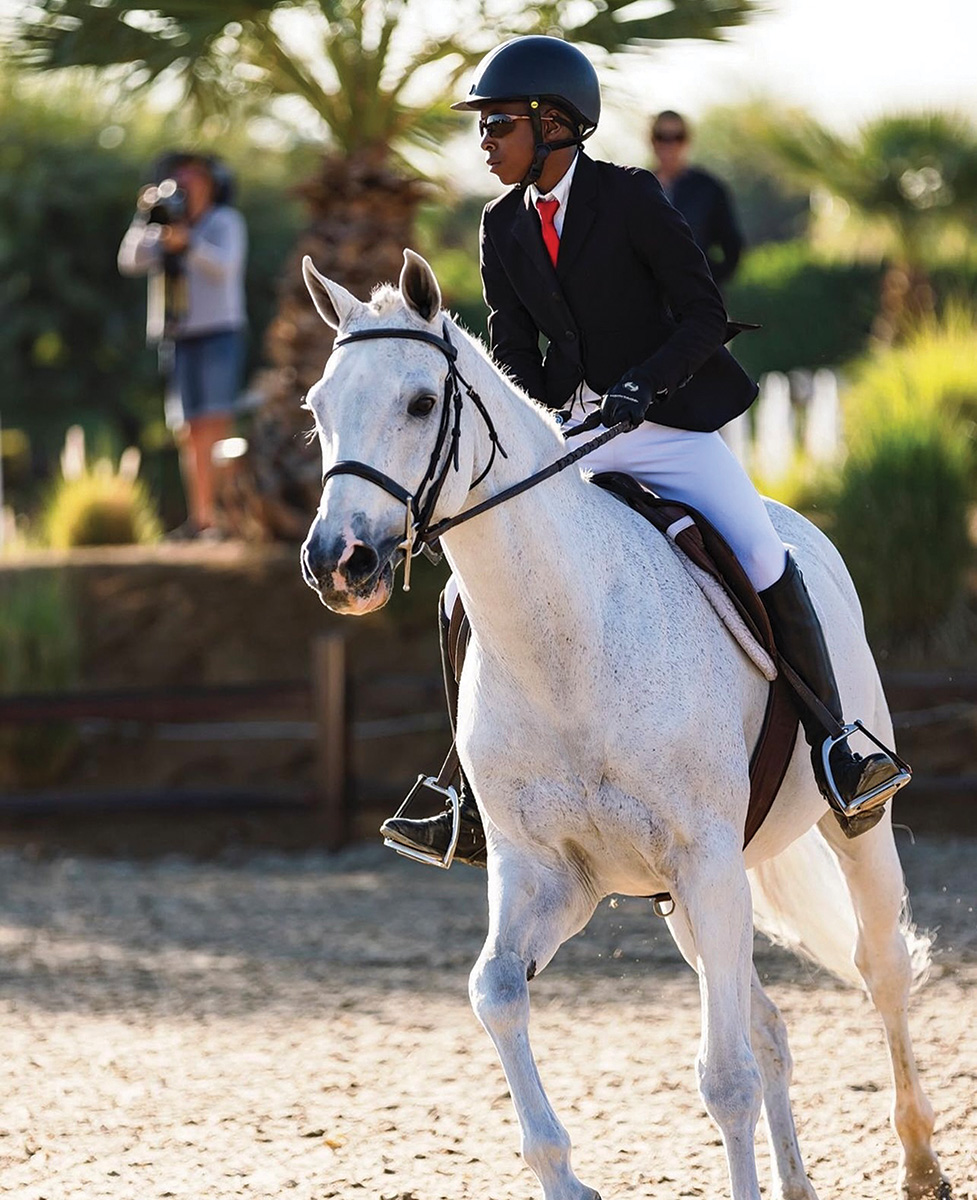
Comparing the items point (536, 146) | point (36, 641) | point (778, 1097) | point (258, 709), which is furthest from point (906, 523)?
point (536, 146)

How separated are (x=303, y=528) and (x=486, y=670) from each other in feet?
27.3

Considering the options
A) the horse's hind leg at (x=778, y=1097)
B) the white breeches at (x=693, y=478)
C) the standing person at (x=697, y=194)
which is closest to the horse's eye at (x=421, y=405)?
the white breeches at (x=693, y=478)

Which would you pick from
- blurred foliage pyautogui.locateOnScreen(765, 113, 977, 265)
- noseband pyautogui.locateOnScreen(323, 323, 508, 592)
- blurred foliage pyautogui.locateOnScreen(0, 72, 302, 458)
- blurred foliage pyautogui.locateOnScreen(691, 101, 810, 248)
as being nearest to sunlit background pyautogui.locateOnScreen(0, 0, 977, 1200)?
noseband pyautogui.locateOnScreen(323, 323, 508, 592)

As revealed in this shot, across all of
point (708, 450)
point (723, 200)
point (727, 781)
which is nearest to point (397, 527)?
point (727, 781)

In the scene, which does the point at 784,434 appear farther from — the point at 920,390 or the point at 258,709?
the point at 258,709

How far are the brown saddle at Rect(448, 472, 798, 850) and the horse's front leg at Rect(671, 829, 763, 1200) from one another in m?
0.40

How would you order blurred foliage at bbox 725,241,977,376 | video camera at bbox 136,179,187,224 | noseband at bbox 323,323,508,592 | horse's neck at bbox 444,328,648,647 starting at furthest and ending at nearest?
blurred foliage at bbox 725,241,977,376 → video camera at bbox 136,179,187,224 → horse's neck at bbox 444,328,648,647 → noseband at bbox 323,323,508,592

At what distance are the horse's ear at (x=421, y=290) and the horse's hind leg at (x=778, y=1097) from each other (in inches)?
79.1

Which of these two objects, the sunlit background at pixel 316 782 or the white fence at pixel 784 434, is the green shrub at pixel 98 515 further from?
the white fence at pixel 784 434

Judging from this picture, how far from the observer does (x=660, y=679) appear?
4.08 metres

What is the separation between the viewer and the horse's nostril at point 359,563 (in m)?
3.39

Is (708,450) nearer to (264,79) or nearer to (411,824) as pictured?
(411,824)

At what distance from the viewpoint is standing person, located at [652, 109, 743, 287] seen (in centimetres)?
1035

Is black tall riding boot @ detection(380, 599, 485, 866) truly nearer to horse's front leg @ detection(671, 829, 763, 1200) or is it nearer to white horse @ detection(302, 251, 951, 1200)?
white horse @ detection(302, 251, 951, 1200)
